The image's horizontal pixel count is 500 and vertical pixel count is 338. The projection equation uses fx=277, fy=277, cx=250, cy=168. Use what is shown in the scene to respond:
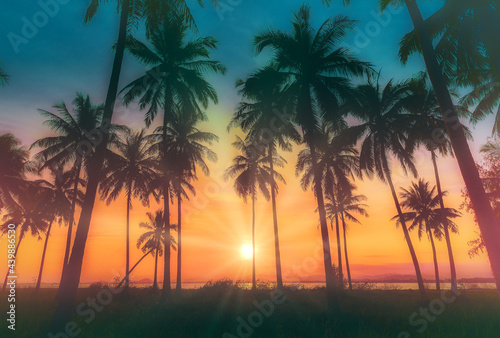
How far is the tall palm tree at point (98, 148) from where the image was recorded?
7761 millimetres

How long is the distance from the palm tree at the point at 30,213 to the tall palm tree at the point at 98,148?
882 inches

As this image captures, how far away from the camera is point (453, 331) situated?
365 inches

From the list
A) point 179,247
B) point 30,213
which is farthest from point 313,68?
point 30,213

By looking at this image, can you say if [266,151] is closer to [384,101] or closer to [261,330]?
[384,101]

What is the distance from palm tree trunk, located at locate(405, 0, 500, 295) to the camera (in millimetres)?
6102

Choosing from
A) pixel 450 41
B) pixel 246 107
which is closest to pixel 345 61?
pixel 450 41

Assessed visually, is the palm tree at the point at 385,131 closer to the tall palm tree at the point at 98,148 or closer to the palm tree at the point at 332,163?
the palm tree at the point at 332,163

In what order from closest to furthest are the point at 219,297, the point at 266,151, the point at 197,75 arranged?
the point at 219,297
the point at 197,75
the point at 266,151

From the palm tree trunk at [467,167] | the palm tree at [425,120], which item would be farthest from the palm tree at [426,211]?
the palm tree trunk at [467,167]

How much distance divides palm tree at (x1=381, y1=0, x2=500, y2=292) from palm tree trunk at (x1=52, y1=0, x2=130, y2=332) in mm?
9757

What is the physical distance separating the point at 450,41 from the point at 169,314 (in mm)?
14760

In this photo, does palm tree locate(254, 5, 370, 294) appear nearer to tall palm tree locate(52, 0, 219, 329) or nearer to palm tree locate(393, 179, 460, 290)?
tall palm tree locate(52, 0, 219, 329)

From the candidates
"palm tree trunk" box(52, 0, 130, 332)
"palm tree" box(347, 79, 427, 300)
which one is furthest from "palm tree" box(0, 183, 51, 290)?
"palm tree" box(347, 79, 427, 300)

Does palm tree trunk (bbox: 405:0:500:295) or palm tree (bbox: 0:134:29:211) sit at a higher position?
palm tree (bbox: 0:134:29:211)
